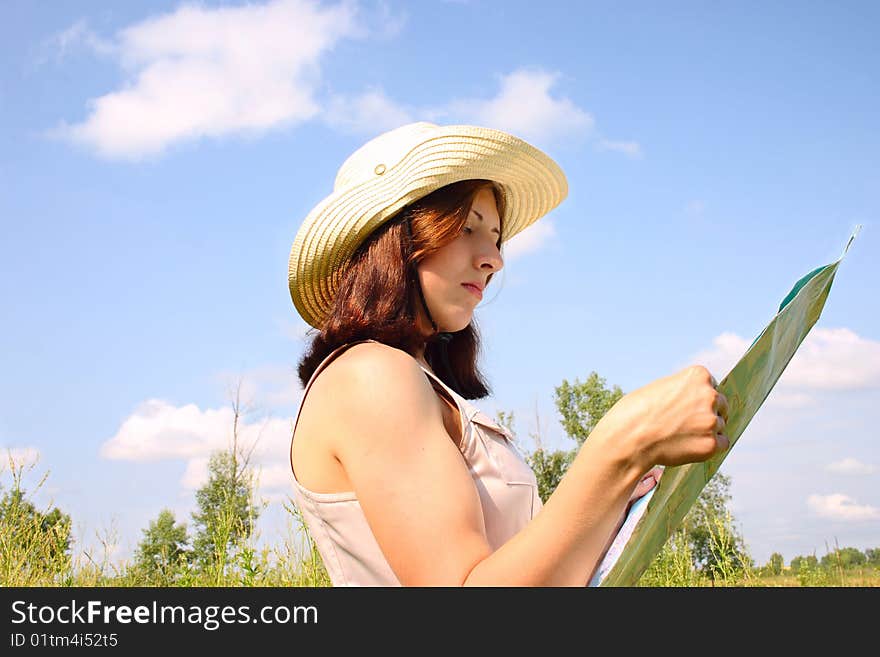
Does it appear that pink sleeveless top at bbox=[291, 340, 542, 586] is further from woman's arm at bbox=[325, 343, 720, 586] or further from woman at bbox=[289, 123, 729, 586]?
woman's arm at bbox=[325, 343, 720, 586]

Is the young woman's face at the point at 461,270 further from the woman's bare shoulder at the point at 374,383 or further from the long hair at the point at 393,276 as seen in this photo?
the woman's bare shoulder at the point at 374,383

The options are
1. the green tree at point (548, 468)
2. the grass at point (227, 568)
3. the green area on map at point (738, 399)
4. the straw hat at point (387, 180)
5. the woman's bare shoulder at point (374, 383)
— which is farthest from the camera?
the green tree at point (548, 468)

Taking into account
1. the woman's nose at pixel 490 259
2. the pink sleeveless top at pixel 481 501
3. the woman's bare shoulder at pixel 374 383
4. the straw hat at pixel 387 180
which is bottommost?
the pink sleeveless top at pixel 481 501

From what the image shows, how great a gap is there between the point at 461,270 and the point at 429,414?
598 millimetres

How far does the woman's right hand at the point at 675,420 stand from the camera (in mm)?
1354

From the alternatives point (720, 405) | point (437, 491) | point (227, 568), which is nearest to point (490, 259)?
point (437, 491)

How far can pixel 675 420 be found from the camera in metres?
1.35

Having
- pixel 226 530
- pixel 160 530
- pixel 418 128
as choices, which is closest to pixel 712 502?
pixel 160 530

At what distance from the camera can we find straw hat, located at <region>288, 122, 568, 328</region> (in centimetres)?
223

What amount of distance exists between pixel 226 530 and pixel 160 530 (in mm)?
11112

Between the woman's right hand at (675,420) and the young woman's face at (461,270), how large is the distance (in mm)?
904

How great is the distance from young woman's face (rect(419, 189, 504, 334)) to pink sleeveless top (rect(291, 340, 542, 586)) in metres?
0.29

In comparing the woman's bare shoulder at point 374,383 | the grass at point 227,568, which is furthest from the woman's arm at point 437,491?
the grass at point 227,568

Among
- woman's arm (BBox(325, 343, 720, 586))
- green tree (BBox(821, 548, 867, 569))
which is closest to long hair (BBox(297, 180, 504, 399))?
woman's arm (BBox(325, 343, 720, 586))
